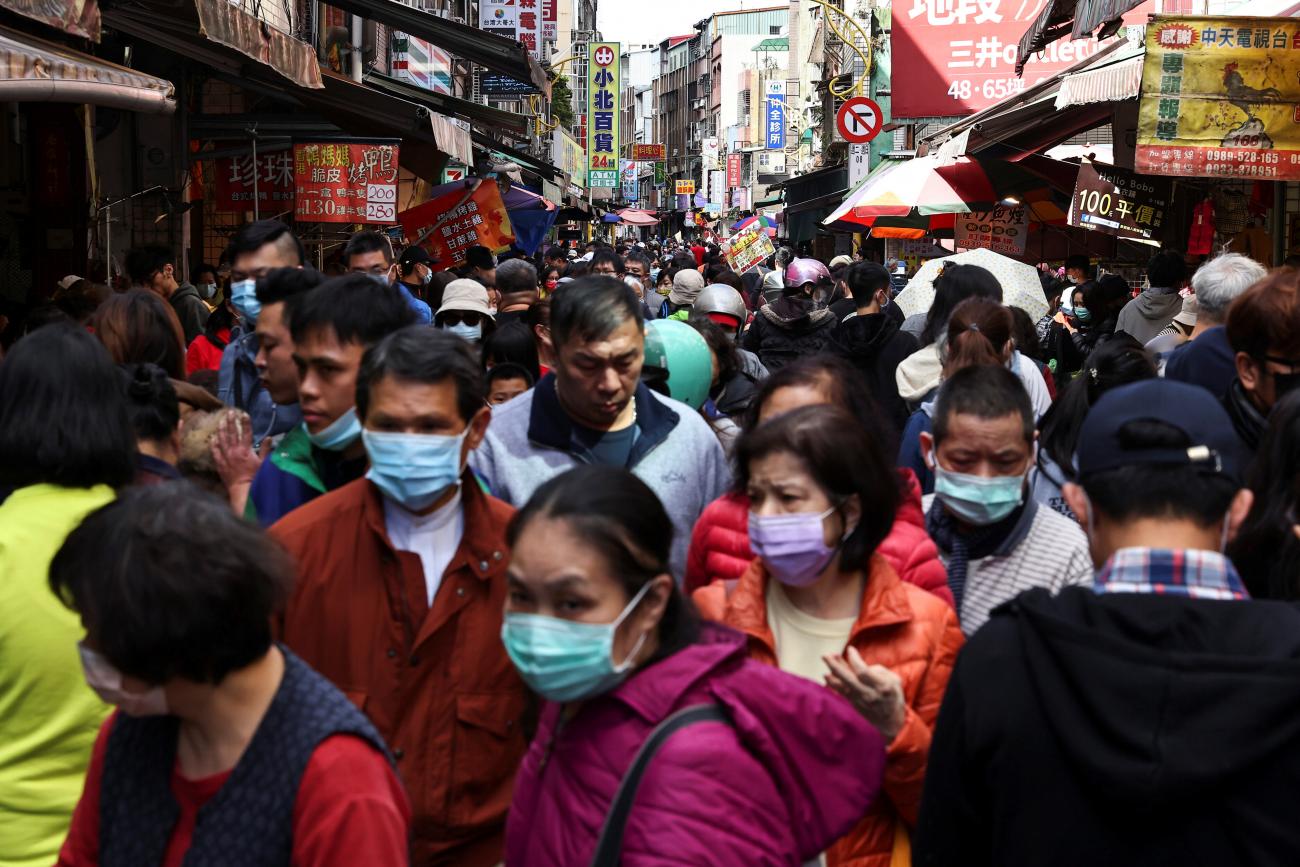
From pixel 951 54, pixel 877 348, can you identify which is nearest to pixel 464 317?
pixel 877 348

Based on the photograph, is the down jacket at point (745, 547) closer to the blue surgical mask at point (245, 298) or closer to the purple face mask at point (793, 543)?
the purple face mask at point (793, 543)

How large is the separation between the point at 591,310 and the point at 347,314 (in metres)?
0.79

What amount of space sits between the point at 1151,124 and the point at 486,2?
113 feet

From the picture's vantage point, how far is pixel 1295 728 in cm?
234

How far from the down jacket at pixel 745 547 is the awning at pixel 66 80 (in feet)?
12.2

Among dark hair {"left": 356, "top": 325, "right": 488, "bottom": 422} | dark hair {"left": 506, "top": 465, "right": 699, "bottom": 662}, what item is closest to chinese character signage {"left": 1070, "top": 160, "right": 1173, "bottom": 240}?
dark hair {"left": 356, "top": 325, "right": 488, "bottom": 422}

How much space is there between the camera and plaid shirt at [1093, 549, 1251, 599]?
247 centimetres

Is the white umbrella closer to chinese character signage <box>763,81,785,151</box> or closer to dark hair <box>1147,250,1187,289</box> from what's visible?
dark hair <box>1147,250,1187,289</box>

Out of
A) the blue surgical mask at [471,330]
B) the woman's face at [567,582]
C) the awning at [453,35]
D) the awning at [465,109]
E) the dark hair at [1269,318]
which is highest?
the awning at [453,35]

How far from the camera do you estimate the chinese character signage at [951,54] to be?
19.2 meters

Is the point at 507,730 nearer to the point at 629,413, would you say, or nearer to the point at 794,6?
the point at 629,413

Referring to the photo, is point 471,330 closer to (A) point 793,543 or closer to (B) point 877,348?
(B) point 877,348

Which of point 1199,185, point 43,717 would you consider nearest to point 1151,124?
point 1199,185

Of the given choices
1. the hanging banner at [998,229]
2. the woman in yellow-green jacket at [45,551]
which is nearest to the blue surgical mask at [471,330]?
the woman in yellow-green jacket at [45,551]
